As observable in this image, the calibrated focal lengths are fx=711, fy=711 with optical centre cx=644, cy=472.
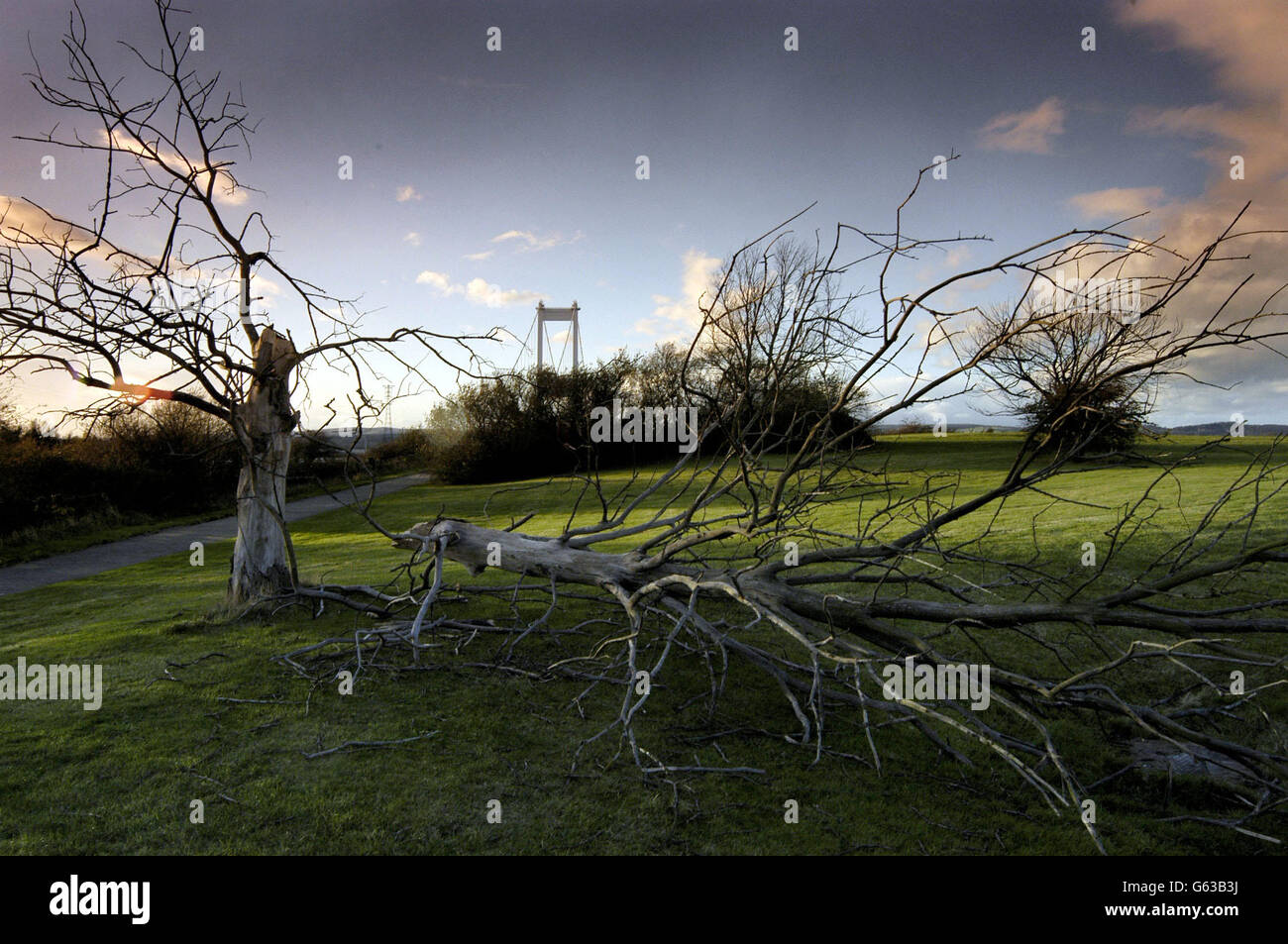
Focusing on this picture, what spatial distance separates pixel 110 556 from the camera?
14.8 metres

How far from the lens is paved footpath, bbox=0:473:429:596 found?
40.3ft

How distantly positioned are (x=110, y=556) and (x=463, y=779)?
48.8 feet

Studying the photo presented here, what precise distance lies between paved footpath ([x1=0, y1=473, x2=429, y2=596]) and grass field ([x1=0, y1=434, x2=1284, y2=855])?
23.0 ft

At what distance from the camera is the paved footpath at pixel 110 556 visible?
40.3ft

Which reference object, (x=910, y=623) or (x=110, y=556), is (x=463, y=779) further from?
(x=110, y=556)

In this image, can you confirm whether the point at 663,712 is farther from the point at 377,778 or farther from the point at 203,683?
the point at 203,683

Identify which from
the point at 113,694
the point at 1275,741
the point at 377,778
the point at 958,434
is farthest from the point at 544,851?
the point at 958,434
